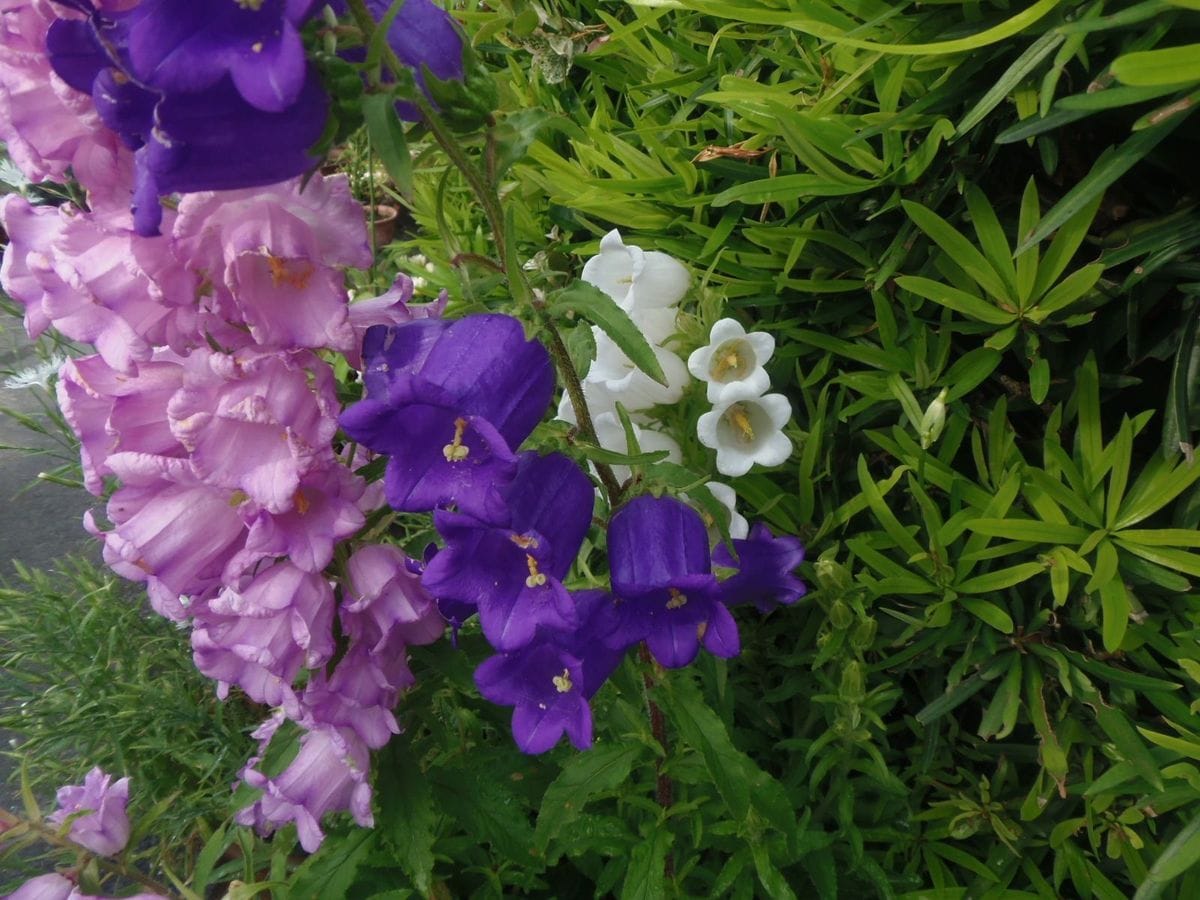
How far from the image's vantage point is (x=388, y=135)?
0.50 metres

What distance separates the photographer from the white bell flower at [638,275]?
2.92 ft

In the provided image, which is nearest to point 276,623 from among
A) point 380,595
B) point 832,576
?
point 380,595

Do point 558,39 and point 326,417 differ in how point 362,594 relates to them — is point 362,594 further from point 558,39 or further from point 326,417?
point 558,39

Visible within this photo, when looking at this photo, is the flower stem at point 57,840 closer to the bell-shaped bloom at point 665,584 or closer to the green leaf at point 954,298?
the bell-shaped bloom at point 665,584

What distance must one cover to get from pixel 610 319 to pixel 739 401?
0.30m

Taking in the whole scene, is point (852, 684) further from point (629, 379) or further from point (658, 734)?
point (629, 379)

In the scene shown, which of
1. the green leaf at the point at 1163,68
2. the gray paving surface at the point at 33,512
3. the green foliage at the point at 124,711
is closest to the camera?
the green leaf at the point at 1163,68

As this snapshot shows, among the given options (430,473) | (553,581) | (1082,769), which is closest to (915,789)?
(1082,769)

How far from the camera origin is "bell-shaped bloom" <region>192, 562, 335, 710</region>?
2.19 feet

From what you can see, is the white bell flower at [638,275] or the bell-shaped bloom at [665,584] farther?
the white bell flower at [638,275]

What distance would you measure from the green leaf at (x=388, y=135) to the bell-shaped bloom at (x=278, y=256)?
3.2 inches

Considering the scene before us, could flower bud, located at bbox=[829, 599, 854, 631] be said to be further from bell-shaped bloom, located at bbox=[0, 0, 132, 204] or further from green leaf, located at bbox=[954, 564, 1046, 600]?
bell-shaped bloom, located at bbox=[0, 0, 132, 204]

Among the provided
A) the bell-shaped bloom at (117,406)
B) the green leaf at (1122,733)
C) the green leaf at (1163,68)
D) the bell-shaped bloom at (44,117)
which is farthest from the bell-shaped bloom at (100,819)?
the green leaf at (1163,68)

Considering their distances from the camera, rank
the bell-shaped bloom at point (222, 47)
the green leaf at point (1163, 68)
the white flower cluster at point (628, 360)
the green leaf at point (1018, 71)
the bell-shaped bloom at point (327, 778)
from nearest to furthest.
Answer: the bell-shaped bloom at point (222, 47) < the green leaf at point (1163, 68) < the green leaf at point (1018, 71) < the bell-shaped bloom at point (327, 778) < the white flower cluster at point (628, 360)
